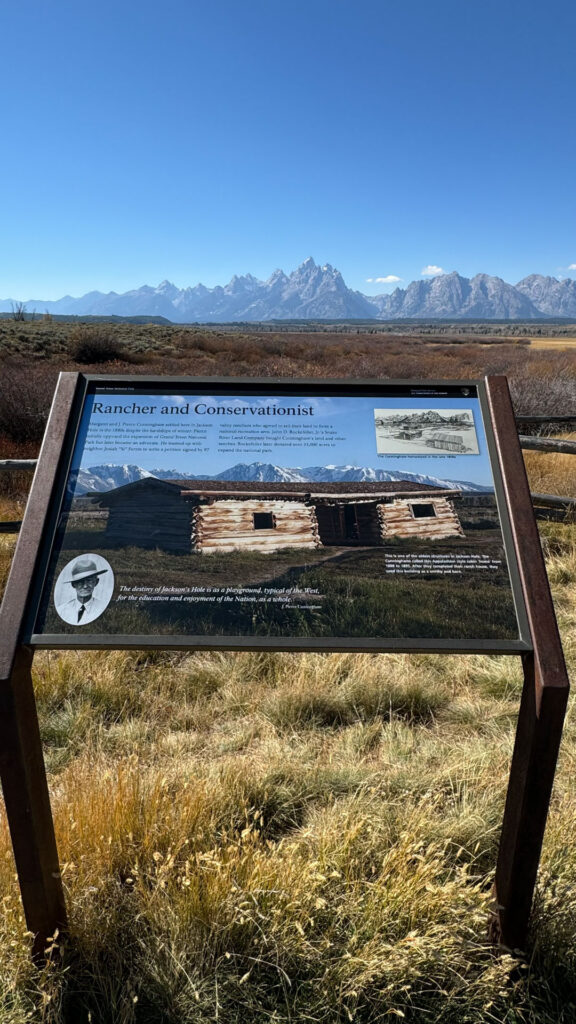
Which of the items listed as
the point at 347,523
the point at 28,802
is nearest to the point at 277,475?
the point at 347,523

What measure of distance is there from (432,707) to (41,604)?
252 centimetres

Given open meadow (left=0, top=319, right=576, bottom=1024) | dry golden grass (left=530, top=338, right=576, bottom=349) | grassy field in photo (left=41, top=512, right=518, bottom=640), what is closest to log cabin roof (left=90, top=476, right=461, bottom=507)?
grassy field in photo (left=41, top=512, right=518, bottom=640)

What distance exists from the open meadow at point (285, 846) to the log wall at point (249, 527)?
0.91 meters

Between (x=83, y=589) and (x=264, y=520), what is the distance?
24.0 inches

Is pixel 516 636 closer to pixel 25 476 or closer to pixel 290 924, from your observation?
pixel 290 924

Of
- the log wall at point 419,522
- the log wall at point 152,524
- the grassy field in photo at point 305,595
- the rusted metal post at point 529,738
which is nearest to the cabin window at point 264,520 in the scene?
the grassy field in photo at point 305,595

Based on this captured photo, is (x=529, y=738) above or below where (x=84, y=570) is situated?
below

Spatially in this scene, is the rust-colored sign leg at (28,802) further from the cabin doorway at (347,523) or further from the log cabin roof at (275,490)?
the cabin doorway at (347,523)

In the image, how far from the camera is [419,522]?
6.86ft

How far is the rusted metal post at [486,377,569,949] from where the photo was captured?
170 centimetres

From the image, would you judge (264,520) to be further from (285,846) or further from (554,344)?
(554,344)

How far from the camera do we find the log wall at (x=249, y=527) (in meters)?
2.02

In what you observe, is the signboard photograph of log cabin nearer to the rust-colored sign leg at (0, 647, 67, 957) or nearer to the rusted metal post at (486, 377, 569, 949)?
the rusted metal post at (486, 377, 569, 949)

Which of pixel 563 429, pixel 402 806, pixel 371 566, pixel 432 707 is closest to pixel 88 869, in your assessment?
pixel 402 806
